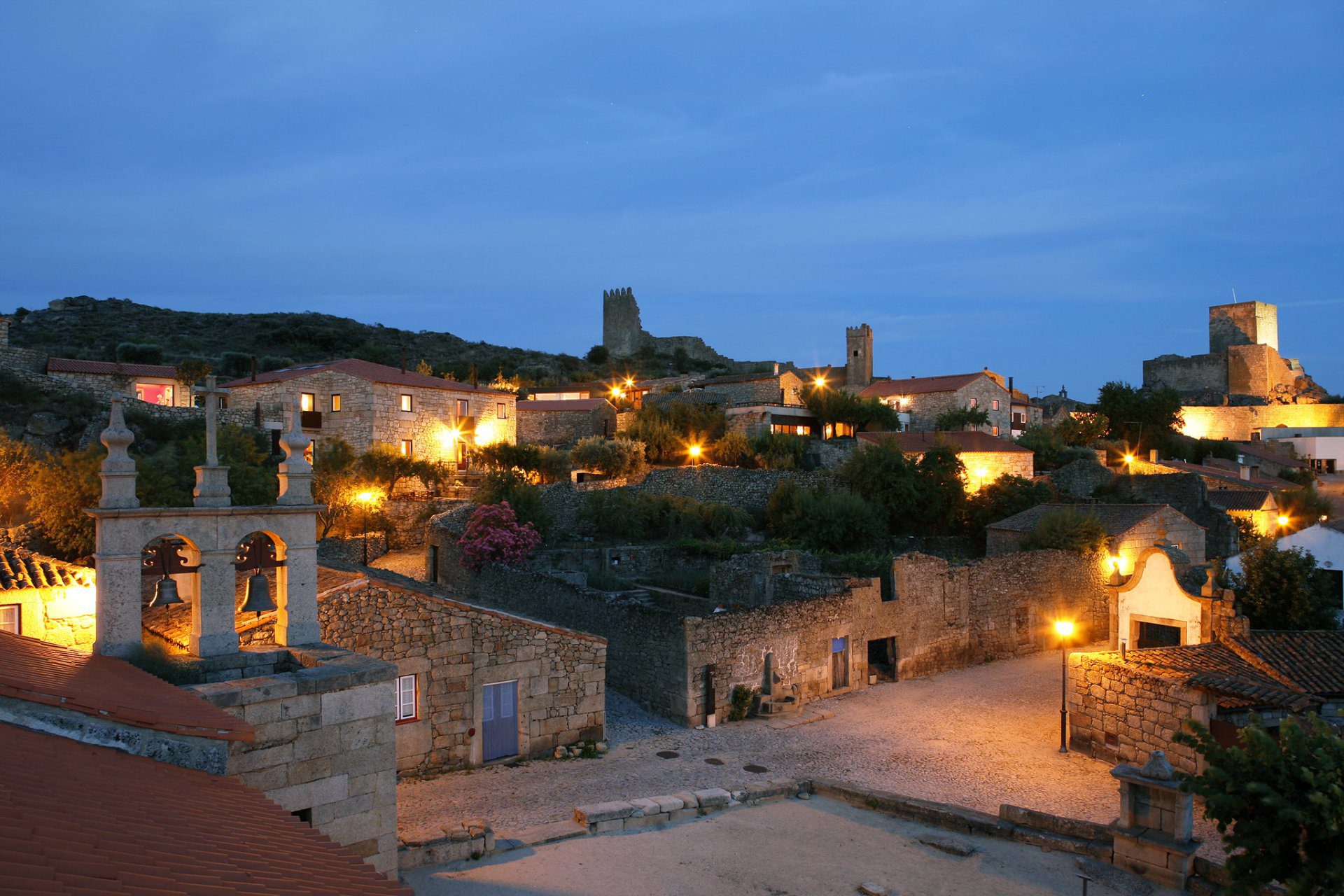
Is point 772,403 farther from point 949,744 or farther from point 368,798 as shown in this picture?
point 368,798

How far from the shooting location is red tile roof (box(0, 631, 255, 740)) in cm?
557

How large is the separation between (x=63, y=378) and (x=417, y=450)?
1382cm

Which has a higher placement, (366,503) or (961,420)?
(961,420)

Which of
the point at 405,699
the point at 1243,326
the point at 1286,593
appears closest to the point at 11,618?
the point at 405,699

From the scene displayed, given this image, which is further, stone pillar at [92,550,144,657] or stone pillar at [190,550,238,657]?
stone pillar at [190,550,238,657]

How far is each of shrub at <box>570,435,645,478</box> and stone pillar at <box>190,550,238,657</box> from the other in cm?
3145

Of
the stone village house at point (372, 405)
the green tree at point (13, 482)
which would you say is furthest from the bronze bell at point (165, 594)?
the stone village house at point (372, 405)

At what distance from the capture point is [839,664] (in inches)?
784

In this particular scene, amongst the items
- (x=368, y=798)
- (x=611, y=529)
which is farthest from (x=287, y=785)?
(x=611, y=529)

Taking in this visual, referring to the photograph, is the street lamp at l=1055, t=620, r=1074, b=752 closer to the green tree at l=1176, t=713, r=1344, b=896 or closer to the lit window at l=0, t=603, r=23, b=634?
the green tree at l=1176, t=713, r=1344, b=896

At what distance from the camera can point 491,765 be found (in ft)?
46.0

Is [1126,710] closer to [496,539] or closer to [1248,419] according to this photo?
[496,539]

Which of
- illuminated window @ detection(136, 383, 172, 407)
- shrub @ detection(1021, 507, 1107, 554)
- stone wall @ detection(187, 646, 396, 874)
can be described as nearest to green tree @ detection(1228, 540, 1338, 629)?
shrub @ detection(1021, 507, 1107, 554)

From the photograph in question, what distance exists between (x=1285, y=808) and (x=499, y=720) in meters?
10.7
